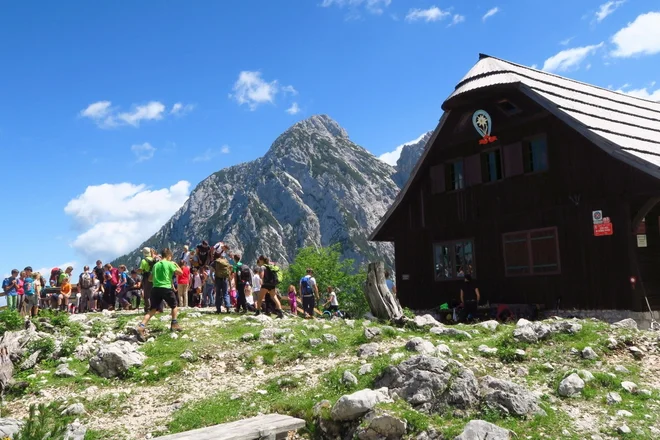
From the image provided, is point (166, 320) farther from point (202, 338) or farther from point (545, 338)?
point (545, 338)

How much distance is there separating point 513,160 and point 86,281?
15.3m

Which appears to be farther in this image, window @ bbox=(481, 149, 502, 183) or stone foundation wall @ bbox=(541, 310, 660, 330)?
window @ bbox=(481, 149, 502, 183)

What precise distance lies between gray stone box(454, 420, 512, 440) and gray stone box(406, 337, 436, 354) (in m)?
2.98

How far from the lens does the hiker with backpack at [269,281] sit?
16.8 m

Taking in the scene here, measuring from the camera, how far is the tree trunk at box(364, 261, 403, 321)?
14250 mm

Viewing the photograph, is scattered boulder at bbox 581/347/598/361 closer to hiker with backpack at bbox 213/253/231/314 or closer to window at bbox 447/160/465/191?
hiker with backpack at bbox 213/253/231/314

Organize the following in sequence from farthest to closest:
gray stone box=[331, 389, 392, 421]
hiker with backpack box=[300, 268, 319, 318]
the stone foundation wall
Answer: hiker with backpack box=[300, 268, 319, 318] → the stone foundation wall → gray stone box=[331, 389, 392, 421]

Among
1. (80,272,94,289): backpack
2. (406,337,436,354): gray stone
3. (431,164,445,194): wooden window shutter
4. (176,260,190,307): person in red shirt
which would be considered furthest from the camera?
(431,164,445,194): wooden window shutter

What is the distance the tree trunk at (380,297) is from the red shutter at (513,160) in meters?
7.20

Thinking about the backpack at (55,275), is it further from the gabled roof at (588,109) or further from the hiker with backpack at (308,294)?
the gabled roof at (588,109)

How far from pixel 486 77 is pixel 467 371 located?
14.2 m

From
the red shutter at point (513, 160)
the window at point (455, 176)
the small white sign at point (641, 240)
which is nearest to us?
the small white sign at point (641, 240)

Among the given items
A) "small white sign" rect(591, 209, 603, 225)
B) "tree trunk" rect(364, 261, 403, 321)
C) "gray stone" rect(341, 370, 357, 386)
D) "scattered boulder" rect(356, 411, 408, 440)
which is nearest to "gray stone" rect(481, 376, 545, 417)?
"scattered boulder" rect(356, 411, 408, 440)

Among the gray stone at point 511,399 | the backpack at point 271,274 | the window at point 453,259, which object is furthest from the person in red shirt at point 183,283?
the gray stone at point 511,399
